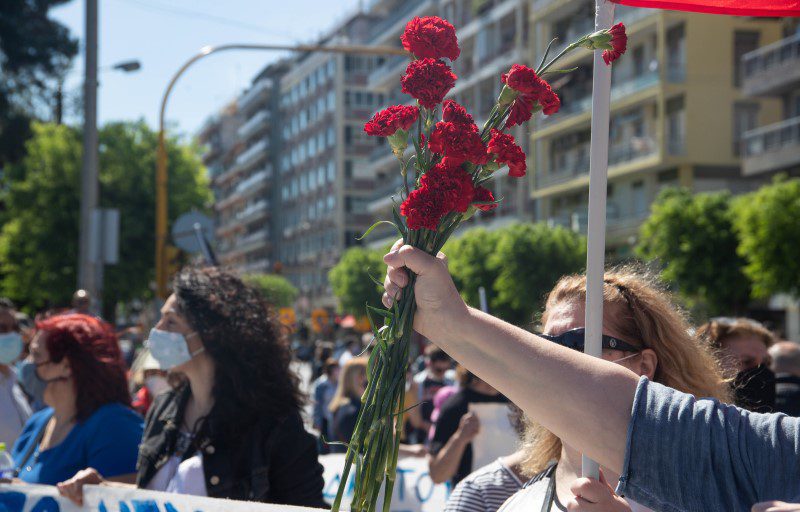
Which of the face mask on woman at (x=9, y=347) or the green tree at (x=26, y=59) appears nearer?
the face mask on woman at (x=9, y=347)

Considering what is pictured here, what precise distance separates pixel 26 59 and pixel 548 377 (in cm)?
4042

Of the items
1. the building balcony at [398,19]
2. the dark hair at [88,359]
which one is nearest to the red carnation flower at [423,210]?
the dark hair at [88,359]

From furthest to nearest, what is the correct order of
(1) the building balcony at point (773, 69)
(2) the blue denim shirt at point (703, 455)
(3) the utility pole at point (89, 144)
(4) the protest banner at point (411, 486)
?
1. (1) the building balcony at point (773, 69)
2. (3) the utility pole at point (89, 144)
3. (4) the protest banner at point (411, 486)
4. (2) the blue denim shirt at point (703, 455)

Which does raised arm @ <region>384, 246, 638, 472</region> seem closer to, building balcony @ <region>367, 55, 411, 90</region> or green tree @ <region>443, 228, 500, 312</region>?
green tree @ <region>443, 228, 500, 312</region>

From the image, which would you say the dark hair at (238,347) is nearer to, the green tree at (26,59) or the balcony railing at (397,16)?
the green tree at (26,59)

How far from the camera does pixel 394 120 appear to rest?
6.75 ft

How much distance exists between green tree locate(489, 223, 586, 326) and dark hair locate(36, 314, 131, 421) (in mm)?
35097

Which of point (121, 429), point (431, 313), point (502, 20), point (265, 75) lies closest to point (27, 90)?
point (502, 20)

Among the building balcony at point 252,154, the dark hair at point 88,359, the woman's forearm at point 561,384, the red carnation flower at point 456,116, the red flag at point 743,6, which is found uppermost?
the building balcony at point 252,154

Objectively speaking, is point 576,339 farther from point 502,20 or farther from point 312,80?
point 312,80

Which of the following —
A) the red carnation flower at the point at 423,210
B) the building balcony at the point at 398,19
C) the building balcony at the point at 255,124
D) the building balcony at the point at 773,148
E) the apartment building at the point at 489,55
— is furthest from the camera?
A: the building balcony at the point at 255,124

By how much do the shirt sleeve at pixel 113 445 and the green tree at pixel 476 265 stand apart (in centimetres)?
3756

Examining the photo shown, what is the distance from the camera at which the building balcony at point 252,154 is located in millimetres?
95188

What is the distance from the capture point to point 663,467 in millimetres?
1729
